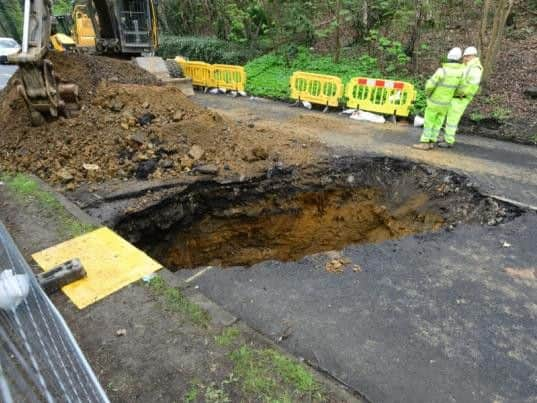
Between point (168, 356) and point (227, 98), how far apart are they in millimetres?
11660

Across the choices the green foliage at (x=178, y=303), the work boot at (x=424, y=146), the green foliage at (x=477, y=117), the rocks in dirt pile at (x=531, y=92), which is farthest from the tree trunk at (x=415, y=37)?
the green foliage at (x=178, y=303)

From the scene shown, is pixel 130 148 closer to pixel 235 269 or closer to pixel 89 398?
pixel 235 269

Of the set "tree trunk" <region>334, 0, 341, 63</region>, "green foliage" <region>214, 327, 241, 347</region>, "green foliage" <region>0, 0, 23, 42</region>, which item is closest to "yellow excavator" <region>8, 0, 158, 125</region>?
"green foliage" <region>214, 327, 241, 347</region>

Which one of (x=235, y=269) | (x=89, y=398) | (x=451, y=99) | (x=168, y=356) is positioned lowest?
(x=235, y=269)

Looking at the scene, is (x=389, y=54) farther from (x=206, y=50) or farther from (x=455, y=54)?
(x=206, y=50)

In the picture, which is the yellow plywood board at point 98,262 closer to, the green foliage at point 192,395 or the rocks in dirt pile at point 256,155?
the green foliage at point 192,395

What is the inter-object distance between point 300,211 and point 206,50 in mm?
14056

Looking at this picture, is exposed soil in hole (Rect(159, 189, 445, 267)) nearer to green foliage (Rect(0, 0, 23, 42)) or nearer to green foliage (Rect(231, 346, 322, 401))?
green foliage (Rect(231, 346, 322, 401))

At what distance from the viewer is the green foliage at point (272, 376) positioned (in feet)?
8.20

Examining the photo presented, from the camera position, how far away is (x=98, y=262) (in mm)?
3855

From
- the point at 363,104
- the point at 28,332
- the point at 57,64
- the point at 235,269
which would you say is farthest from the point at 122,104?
the point at 363,104

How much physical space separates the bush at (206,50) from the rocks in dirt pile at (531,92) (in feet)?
36.6

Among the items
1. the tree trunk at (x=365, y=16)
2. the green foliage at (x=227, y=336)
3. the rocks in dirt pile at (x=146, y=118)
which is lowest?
the green foliage at (x=227, y=336)

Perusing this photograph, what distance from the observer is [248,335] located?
2963mm
